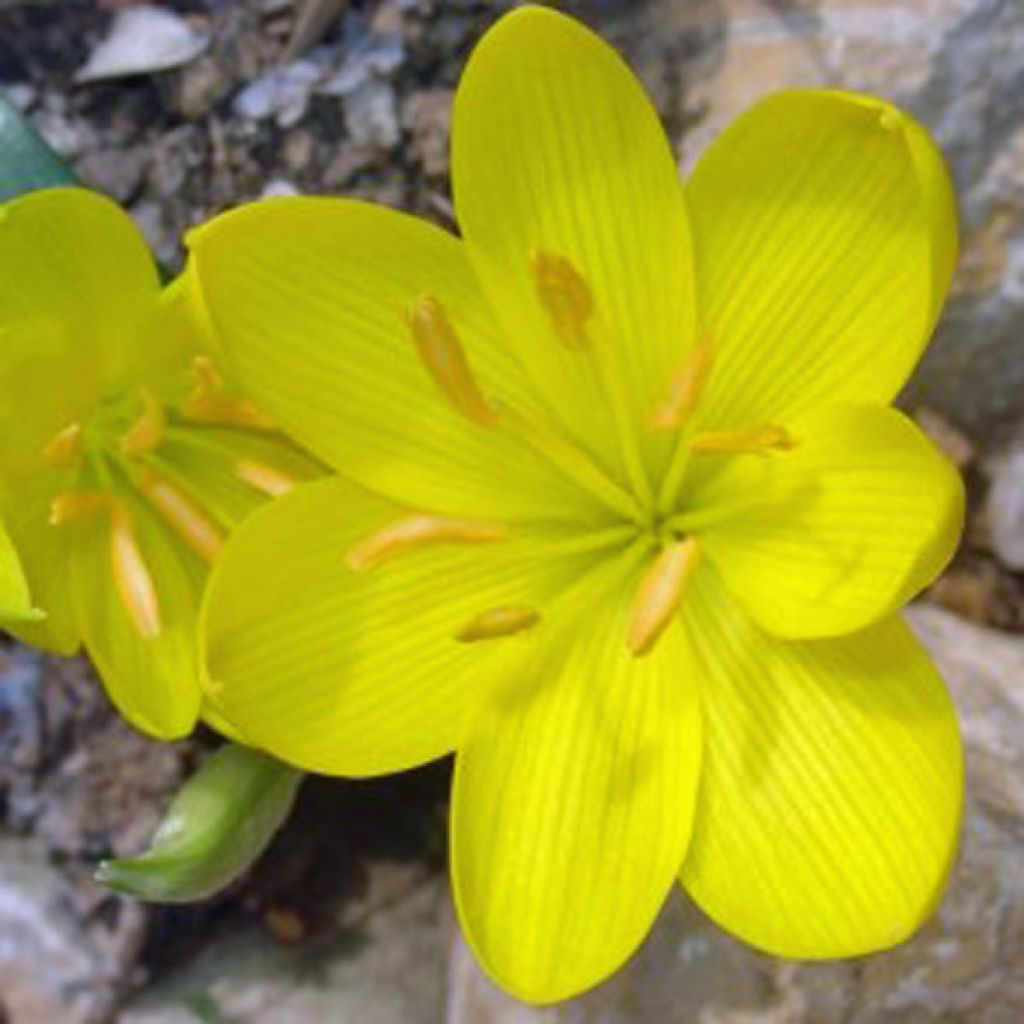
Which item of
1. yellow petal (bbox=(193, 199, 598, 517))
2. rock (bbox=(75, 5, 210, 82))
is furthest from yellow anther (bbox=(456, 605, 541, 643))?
rock (bbox=(75, 5, 210, 82))

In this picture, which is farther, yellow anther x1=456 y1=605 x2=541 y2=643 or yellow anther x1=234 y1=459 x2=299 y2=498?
yellow anther x1=234 y1=459 x2=299 y2=498

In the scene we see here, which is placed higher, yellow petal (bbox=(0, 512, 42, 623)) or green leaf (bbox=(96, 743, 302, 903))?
yellow petal (bbox=(0, 512, 42, 623))

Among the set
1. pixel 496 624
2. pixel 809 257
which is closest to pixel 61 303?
pixel 496 624

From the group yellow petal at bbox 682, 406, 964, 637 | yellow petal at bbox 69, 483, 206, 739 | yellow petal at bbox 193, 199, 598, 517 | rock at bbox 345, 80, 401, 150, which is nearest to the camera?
yellow petal at bbox 682, 406, 964, 637

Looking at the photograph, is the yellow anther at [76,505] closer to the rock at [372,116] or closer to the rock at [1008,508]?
the rock at [372,116]

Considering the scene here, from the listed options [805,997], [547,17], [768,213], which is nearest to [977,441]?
[805,997]

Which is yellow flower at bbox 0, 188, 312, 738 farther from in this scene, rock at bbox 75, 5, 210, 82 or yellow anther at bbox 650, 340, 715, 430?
rock at bbox 75, 5, 210, 82

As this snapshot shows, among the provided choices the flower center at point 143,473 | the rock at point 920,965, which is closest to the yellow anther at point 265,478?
the flower center at point 143,473
